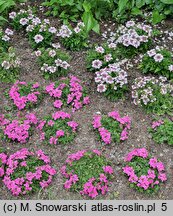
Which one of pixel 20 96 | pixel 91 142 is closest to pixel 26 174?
pixel 91 142

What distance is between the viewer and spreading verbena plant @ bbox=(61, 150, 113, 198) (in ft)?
17.9

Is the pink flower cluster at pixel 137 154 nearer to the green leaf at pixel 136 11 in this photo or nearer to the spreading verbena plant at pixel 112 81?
the spreading verbena plant at pixel 112 81

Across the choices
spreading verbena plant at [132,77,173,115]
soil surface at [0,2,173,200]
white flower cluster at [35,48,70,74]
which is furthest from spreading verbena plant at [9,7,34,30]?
spreading verbena plant at [132,77,173,115]

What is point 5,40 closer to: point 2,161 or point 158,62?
point 2,161

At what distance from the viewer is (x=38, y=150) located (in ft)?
19.6

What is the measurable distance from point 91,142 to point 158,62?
1.77 metres


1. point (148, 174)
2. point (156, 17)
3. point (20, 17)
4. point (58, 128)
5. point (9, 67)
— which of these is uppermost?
point (20, 17)

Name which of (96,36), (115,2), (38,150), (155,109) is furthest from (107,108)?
(115,2)

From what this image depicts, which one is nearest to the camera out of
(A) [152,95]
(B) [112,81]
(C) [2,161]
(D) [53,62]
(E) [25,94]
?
(C) [2,161]

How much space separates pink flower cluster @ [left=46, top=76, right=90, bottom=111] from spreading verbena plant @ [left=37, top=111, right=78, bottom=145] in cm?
26

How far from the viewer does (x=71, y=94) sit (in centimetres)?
650

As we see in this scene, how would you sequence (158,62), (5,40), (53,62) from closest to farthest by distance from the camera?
1. (158,62)
2. (53,62)
3. (5,40)

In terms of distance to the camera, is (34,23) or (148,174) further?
(34,23)

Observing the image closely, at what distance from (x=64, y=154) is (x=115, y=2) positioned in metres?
3.31
